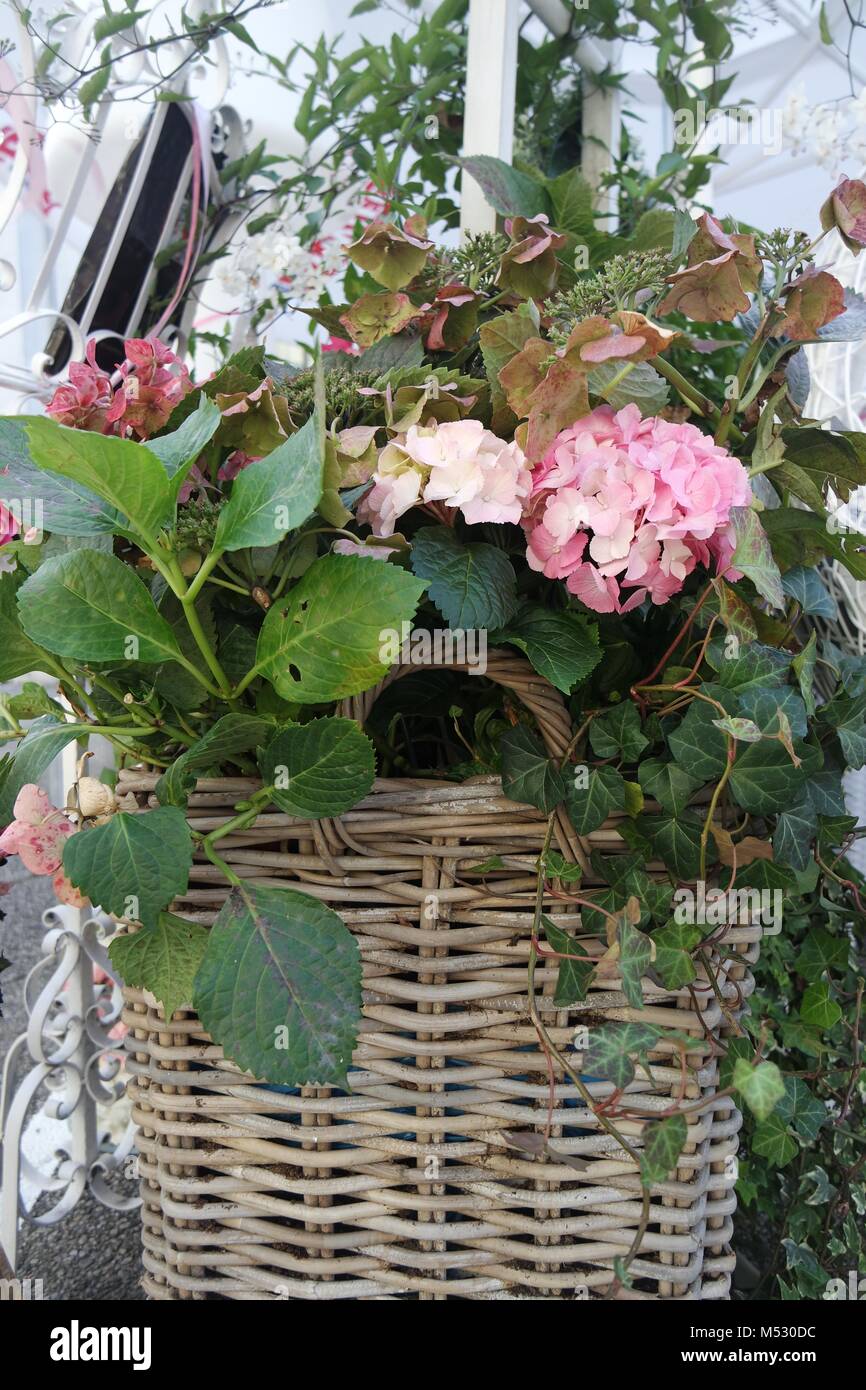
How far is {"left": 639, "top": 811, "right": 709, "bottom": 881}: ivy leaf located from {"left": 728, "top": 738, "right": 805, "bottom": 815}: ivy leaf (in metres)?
0.03

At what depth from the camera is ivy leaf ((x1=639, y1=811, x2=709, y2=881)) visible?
467 millimetres

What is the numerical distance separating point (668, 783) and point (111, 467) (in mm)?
294

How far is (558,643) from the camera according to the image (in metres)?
0.45

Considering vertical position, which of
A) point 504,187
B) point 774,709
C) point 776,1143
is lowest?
point 776,1143

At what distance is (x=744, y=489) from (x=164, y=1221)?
0.52 metres

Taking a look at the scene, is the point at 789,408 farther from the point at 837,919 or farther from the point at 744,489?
the point at 837,919

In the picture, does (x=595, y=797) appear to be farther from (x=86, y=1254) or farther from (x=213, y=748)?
(x=86, y=1254)

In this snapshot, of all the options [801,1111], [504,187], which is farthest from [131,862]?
[504,187]

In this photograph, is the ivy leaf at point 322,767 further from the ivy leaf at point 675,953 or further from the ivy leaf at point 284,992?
the ivy leaf at point 675,953

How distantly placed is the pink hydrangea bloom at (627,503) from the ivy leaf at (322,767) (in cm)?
13

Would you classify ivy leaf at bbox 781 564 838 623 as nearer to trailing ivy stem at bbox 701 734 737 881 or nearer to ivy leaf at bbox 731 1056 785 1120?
trailing ivy stem at bbox 701 734 737 881

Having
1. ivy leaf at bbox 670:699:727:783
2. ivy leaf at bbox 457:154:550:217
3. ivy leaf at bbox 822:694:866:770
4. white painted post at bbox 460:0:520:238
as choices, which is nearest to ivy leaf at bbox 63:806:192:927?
ivy leaf at bbox 670:699:727:783

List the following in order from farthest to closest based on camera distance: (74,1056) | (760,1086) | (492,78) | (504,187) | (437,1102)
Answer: (74,1056)
(492,78)
(504,187)
(437,1102)
(760,1086)
